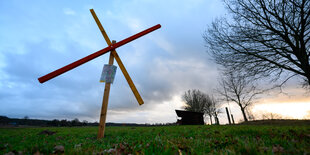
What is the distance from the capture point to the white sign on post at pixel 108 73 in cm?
453

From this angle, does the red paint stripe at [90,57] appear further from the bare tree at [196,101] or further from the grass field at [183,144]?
the bare tree at [196,101]

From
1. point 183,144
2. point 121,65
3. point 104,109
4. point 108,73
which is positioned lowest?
point 183,144

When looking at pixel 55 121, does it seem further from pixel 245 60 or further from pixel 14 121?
pixel 245 60

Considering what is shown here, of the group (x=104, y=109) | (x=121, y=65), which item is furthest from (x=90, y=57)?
(x=104, y=109)

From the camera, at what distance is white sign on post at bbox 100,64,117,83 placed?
4.53 metres

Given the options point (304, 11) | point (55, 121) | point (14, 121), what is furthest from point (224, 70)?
point (14, 121)

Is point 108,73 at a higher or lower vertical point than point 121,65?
lower

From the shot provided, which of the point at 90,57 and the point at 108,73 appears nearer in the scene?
the point at 90,57

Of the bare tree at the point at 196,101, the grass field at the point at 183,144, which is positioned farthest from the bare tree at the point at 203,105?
the grass field at the point at 183,144

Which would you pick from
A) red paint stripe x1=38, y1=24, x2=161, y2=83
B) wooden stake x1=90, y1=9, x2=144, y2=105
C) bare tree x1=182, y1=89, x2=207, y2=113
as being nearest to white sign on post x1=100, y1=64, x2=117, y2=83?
wooden stake x1=90, y1=9, x2=144, y2=105

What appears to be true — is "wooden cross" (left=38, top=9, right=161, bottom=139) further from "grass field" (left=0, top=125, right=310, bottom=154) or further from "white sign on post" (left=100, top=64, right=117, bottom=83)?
"grass field" (left=0, top=125, right=310, bottom=154)

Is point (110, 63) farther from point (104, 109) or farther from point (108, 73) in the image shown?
point (104, 109)

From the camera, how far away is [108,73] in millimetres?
4586

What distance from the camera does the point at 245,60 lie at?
29.8 feet
